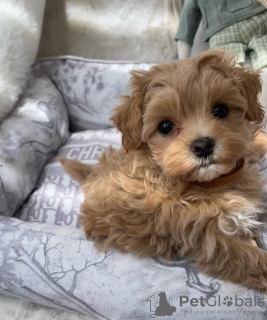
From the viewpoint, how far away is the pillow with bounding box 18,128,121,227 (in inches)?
84.9

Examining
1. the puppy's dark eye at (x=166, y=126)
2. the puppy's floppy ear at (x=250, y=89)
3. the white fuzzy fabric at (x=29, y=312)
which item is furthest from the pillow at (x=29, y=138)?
the puppy's floppy ear at (x=250, y=89)

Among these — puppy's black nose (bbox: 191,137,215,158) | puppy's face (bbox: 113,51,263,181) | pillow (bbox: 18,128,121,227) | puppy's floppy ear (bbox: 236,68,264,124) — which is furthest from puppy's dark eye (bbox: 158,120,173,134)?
pillow (bbox: 18,128,121,227)

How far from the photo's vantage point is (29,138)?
2.42 metres

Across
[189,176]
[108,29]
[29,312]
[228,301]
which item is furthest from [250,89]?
[108,29]

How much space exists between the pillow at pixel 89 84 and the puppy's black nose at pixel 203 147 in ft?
5.12

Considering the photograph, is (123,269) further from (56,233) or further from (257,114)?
(257,114)

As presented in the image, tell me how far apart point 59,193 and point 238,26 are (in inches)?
60.8

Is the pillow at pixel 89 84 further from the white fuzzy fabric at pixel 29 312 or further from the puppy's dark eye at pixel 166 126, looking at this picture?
the white fuzzy fabric at pixel 29 312

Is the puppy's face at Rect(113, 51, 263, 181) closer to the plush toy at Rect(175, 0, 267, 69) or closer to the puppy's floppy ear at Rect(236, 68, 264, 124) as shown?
the puppy's floppy ear at Rect(236, 68, 264, 124)

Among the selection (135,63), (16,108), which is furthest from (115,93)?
(16,108)

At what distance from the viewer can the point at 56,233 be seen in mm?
1691

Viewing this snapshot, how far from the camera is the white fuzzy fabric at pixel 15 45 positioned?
258cm

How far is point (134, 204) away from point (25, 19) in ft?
6.33

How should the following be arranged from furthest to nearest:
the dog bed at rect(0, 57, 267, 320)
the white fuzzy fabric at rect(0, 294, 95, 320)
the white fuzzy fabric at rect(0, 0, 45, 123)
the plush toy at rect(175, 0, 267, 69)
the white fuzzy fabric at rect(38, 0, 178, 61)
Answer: the white fuzzy fabric at rect(38, 0, 178, 61) < the white fuzzy fabric at rect(0, 0, 45, 123) < the plush toy at rect(175, 0, 267, 69) < the white fuzzy fabric at rect(0, 294, 95, 320) < the dog bed at rect(0, 57, 267, 320)
